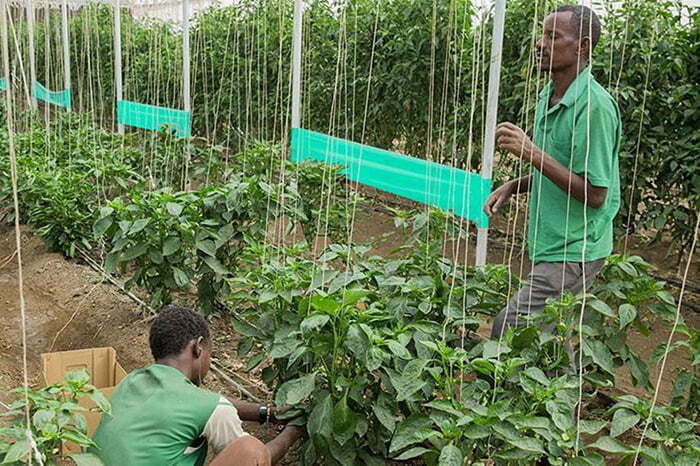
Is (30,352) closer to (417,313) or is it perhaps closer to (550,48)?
(417,313)

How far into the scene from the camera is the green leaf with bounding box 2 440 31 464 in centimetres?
162

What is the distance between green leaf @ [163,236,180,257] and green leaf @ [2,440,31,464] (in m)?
1.67

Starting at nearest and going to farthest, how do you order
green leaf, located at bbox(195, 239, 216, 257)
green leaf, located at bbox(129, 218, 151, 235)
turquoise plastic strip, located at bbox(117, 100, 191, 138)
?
1. green leaf, located at bbox(129, 218, 151, 235)
2. green leaf, located at bbox(195, 239, 216, 257)
3. turquoise plastic strip, located at bbox(117, 100, 191, 138)

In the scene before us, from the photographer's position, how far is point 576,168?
229 centimetres

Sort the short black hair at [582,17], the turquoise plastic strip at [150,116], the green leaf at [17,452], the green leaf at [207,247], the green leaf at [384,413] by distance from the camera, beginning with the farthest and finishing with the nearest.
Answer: the turquoise plastic strip at [150,116]
the green leaf at [207,247]
the short black hair at [582,17]
the green leaf at [384,413]
the green leaf at [17,452]

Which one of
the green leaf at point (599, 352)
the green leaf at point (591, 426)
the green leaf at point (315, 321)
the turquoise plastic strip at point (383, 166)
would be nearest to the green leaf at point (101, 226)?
the turquoise plastic strip at point (383, 166)

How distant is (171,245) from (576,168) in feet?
6.00

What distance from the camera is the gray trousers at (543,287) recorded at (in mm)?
2400

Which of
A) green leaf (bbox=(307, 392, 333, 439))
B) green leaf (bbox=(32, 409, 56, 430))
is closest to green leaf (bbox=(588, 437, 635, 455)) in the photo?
green leaf (bbox=(307, 392, 333, 439))

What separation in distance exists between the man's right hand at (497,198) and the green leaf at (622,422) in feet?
2.97

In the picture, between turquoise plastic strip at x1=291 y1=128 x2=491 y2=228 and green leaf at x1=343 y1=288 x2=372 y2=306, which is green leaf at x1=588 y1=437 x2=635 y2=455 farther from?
turquoise plastic strip at x1=291 y1=128 x2=491 y2=228

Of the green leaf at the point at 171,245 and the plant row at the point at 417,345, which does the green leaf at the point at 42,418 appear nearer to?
the plant row at the point at 417,345

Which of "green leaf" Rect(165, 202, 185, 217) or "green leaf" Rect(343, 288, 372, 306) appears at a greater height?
"green leaf" Rect(343, 288, 372, 306)

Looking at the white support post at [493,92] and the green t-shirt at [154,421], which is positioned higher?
the white support post at [493,92]
